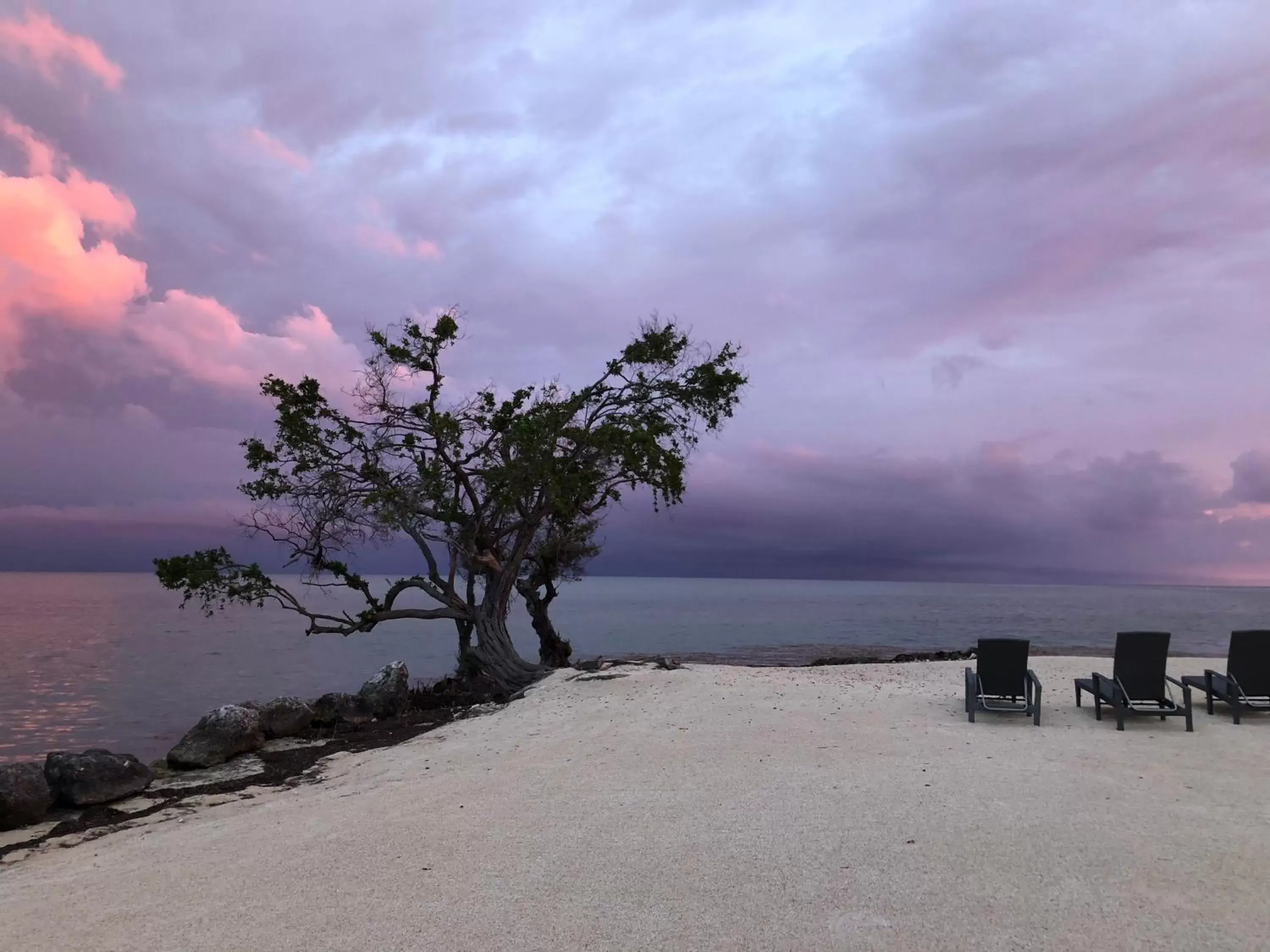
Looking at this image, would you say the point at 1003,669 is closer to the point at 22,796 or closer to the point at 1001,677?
the point at 1001,677

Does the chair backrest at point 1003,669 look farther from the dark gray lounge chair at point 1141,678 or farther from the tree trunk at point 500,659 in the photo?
the tree trunk at point 500,659

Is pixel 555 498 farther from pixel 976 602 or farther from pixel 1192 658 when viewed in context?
pixel 976 602

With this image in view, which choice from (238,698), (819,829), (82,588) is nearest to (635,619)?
(238,698)

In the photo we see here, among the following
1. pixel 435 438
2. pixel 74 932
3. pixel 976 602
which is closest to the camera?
pixel 74 932

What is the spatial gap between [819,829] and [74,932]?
501cm

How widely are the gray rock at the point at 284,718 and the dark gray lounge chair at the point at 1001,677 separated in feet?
38.4

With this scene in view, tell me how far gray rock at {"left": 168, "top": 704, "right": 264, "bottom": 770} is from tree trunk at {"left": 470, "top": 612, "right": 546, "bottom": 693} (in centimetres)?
523

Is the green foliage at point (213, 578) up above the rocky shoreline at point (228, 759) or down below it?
above

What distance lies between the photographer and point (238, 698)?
21.8 meters

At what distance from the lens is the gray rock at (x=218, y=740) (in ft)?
39.8

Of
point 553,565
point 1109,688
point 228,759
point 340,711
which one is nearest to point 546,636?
point 553,565

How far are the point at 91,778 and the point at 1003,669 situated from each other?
12.4 m

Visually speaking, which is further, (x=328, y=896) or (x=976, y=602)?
(x=976, y=602)

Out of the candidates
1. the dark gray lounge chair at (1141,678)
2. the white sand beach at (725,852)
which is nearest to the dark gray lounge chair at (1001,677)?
the white sand beach at (725,852)
